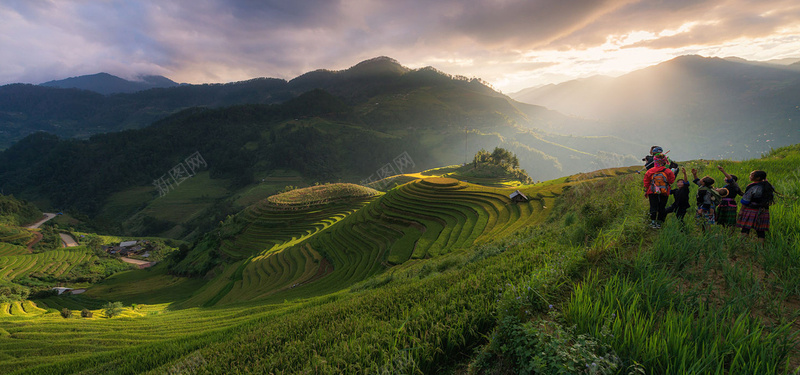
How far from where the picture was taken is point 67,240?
73562mm

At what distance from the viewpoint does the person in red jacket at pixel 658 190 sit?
593 centimetres

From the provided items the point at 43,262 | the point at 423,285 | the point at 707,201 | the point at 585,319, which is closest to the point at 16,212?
the point at 43,262

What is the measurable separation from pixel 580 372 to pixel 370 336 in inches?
93.0

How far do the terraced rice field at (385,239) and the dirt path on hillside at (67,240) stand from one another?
69311 mm

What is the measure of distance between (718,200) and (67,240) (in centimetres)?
11737

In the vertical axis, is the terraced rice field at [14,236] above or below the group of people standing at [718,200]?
below

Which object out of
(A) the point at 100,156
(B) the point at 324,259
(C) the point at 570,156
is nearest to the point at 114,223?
(A) the point at 100,156

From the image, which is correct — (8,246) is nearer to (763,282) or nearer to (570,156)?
(763,282)

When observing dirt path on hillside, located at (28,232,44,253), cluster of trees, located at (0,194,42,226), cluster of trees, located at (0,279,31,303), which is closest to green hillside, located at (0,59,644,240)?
cluster of trees, located at (0,194,42,226)

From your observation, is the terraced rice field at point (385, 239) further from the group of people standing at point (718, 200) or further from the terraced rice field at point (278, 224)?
the group of people standing at point (718, 200)

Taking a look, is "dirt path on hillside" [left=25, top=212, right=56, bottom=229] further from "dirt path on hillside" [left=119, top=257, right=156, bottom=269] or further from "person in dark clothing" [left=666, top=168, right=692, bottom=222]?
"person in dark clothing" [left=666, top=168, right=692, bottom=222]

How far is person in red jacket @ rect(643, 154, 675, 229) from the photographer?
5.93 metres

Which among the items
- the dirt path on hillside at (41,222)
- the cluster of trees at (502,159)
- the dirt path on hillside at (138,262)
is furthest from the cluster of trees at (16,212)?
the cluster of trees at (502,159)

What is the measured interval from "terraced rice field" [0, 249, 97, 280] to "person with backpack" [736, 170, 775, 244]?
80788 mm
